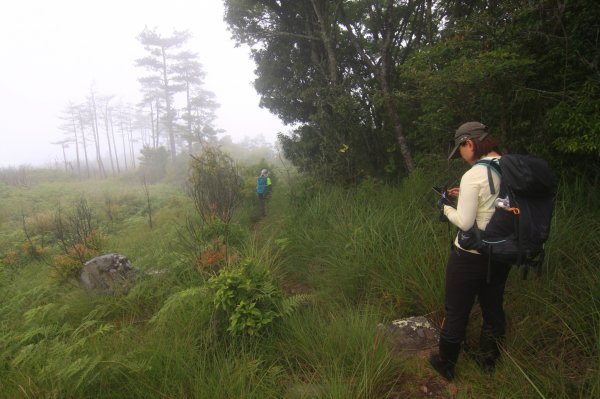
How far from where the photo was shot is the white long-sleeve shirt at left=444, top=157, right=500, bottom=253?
6.56 feet

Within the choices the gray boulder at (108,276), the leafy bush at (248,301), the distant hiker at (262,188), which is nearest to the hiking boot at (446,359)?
the leafy bush at (248,301)

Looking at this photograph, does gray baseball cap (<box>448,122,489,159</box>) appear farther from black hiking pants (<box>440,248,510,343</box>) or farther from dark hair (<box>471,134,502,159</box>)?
black hiking pants (<box>440,248,510,343</box>)

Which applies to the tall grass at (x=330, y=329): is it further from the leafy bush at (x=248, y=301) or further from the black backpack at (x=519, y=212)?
the black backpack at (x=519, y=212)

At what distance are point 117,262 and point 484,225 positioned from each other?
16.6 ft

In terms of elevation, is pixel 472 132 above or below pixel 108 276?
above

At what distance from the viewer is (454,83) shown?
13.6ft

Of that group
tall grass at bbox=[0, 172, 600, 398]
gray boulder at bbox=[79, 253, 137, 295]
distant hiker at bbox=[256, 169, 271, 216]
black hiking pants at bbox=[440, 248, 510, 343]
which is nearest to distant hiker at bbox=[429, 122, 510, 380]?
black hiking pants at bbox=[440, 248, 510, 343]

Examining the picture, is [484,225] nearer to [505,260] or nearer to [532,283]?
[505,260]

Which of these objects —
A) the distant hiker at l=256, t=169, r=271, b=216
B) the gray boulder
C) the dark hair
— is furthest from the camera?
the distant hiker at l=256, t=169, r=271, b=216

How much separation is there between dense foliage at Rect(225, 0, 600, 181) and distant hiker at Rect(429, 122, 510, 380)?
177 cm

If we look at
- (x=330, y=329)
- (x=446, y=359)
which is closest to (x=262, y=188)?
(x=330, y=329)

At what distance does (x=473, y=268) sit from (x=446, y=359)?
82cm

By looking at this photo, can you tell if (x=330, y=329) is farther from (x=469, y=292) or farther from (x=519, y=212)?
(x=519, y=212)

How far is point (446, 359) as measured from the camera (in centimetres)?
240
